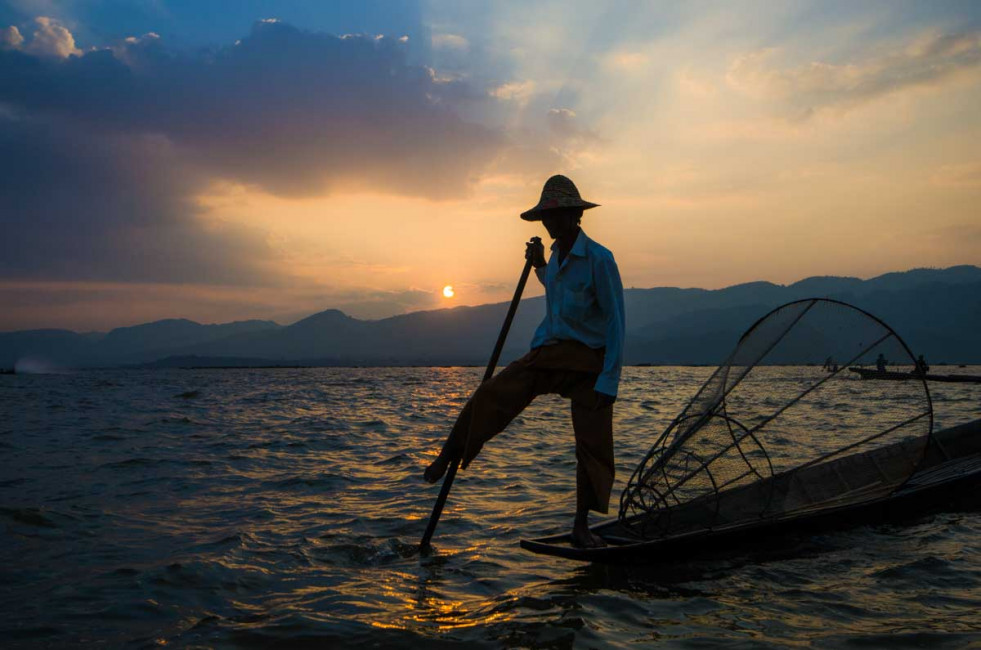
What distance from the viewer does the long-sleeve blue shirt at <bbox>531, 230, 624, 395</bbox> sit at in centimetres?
430

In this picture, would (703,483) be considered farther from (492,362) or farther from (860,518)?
(492,362)

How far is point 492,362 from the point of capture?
5156 mm

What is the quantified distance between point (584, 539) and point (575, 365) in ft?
4.02

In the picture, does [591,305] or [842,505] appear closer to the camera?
[591,305]

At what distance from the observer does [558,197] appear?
454cm

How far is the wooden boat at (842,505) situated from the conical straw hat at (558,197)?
7.66 ft

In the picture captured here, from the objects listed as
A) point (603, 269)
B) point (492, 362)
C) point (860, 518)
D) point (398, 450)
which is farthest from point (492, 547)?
point (398, 450)

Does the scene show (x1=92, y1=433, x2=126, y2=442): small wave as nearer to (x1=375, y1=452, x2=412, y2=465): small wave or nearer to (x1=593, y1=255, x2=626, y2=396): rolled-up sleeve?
(x1=375, y1=452, x2=412, y2=465): small wave

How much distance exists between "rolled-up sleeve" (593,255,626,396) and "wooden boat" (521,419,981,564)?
113 cm

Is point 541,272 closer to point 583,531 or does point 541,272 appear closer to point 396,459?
point 583,531

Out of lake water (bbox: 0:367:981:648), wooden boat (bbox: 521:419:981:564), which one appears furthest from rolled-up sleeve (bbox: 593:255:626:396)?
lake water (bbox: 0:367:981:648)

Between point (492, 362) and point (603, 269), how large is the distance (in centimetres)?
130

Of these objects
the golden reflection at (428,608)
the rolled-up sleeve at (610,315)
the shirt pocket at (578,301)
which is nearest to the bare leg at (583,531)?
the golden reflection at (428,608)

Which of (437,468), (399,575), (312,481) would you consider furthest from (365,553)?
(312,481)
